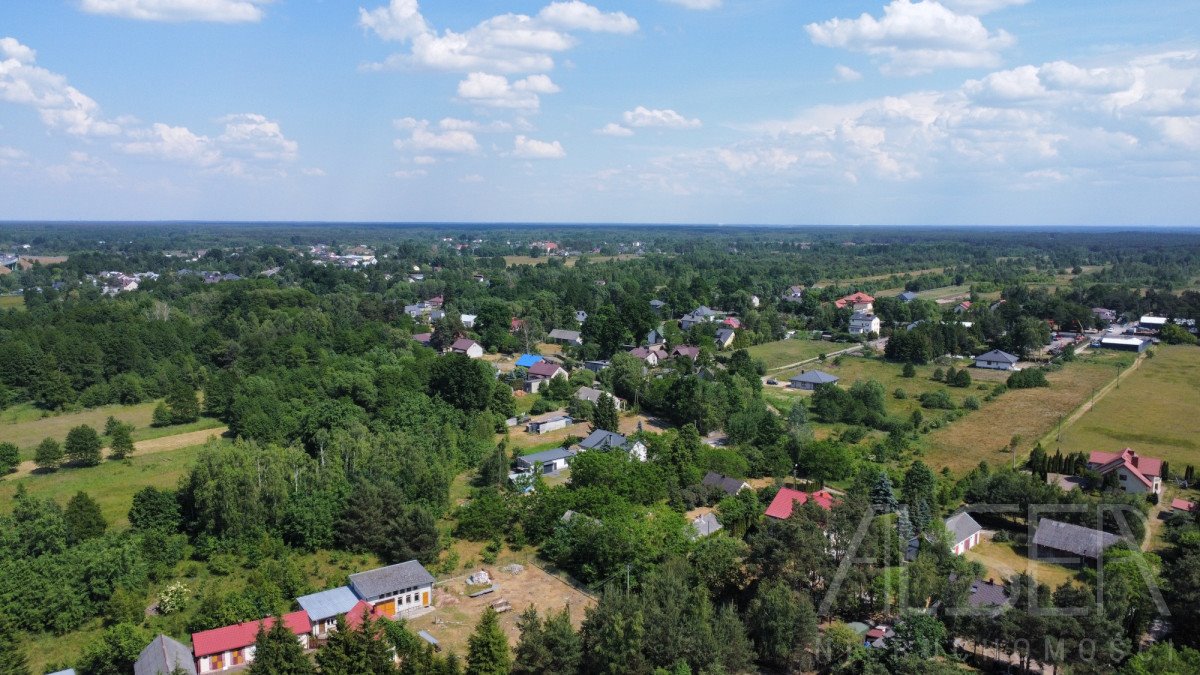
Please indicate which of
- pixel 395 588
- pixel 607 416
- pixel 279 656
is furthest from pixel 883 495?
pixel 279 656

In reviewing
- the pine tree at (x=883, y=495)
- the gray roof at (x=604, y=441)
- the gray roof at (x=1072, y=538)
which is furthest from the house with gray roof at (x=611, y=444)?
the gray roof at (x=1072, y=538)

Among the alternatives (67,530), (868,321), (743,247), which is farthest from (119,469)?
(743,247)

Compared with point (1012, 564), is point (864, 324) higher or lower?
higher

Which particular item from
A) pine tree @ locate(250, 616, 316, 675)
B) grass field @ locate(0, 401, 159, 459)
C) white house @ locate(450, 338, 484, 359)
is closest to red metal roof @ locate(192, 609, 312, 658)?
pine tree @ locate(250, 616, 316, 675)

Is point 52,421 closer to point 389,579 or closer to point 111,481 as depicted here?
point 111,481

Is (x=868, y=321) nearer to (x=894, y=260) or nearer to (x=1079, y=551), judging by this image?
(x=1079, y=551)

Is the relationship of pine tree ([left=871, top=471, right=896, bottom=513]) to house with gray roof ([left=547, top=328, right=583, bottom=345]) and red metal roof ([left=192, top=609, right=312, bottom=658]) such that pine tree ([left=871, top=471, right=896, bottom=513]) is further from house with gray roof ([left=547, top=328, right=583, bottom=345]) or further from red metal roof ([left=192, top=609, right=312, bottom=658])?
house with gray roof ([left=547, top=328, right=583, bottom=345])
